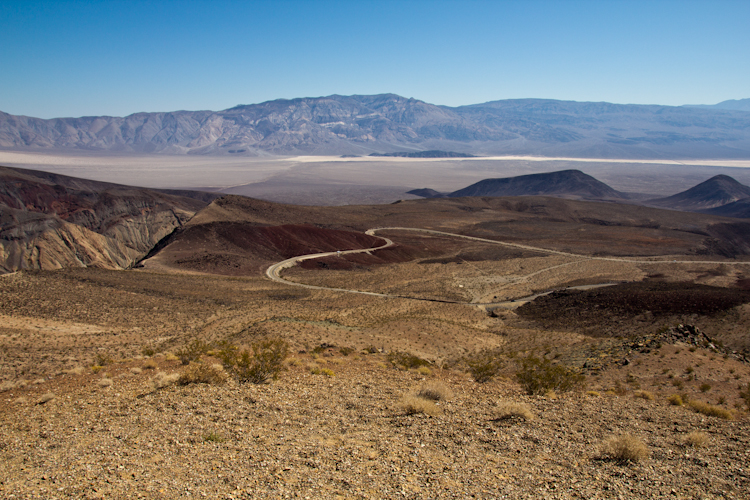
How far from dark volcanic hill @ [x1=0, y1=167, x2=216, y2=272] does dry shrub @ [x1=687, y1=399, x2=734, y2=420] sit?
6941 centimetres

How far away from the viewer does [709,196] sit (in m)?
163

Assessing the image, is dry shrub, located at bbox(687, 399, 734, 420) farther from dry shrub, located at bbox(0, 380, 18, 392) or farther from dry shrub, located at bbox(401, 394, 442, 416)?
dry shrub, located at bbox(0, 380, 18, 392)

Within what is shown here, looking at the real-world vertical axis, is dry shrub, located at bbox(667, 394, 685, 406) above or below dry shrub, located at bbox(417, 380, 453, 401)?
below

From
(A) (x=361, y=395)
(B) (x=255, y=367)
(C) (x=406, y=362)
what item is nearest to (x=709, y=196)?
(C) (x=406, y=362)

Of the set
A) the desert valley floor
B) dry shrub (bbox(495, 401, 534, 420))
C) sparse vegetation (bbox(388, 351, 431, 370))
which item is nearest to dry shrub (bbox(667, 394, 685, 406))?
the desert valley floor

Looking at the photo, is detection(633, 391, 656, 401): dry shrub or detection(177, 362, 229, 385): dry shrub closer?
detection(177, 362, 229, 385): dry shrub

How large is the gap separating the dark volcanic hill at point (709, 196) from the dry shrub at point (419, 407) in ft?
582

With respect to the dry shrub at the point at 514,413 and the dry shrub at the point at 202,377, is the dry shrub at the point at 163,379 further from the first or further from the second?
the dry shrub at the point at 514,413

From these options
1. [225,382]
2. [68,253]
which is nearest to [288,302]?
[225,382]

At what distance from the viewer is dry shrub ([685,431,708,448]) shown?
31.3 feet

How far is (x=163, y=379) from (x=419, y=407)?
6.66 metres

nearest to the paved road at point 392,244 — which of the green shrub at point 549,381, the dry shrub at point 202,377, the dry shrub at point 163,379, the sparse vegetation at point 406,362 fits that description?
the sparse vegetation at point 406,362

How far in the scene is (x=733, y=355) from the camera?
18.7m

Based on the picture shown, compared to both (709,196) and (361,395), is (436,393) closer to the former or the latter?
(361,395)
